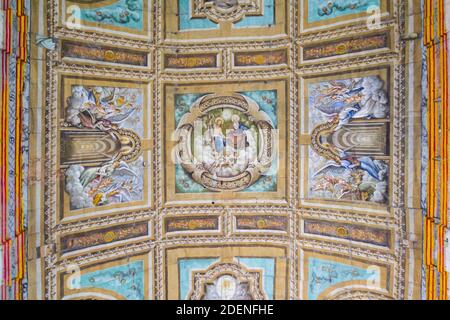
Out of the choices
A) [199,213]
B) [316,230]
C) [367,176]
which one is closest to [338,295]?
[316,230]

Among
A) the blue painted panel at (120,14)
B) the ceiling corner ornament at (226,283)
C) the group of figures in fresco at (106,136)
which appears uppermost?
the blue painted panel at (120,14)

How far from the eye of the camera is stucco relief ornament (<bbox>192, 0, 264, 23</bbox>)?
964 cm

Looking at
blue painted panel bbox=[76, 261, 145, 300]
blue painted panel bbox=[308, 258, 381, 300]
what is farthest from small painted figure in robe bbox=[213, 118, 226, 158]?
blue painted panel bbox=[308, 258, 381, 300]

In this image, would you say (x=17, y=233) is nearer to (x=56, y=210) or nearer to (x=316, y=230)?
(x=56, y=210)

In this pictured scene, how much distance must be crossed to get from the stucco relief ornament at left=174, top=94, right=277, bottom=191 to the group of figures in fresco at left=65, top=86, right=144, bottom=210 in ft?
3.92

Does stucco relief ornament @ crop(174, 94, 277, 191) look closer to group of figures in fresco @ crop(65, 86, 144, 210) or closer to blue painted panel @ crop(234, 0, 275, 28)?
group of figures in fresco @ crop(65, 86, 144, 210)

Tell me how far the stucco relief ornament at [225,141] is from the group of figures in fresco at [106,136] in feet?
3.92

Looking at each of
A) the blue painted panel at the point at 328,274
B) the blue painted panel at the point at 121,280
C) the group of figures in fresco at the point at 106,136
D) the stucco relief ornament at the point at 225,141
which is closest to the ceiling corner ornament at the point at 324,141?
the stucco relief ornament at the point at 225,141

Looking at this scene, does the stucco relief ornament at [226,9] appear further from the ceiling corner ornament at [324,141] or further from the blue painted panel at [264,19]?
the ceiling corner ornament at [324,141]

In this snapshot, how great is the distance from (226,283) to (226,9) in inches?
278

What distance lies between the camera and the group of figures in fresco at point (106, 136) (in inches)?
361

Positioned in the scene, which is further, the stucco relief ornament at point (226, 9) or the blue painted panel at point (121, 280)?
the stucco relief ornament at point (226, 9)

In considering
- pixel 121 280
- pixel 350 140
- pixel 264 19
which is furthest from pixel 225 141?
pixel 121 280

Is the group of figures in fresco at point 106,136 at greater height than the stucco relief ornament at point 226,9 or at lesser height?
lesser
